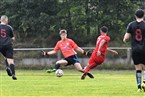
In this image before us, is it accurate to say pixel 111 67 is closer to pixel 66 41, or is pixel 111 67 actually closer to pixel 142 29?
pixel 66 41

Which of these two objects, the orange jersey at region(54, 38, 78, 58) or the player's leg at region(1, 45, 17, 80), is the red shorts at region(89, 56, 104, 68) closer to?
the orange jersey at region(54, 38, 78, 58)

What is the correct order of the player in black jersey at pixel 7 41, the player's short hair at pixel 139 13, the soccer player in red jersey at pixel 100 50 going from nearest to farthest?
the player's short hair at pixel 139 13 → the player in black jersey at pixel 7 41 → the soccer player in red jersey at pixel 100 50

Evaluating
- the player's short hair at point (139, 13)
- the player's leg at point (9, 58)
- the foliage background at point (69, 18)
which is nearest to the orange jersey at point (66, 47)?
the player's leg at point (9, 58)

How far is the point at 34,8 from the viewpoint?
4172 centimetres

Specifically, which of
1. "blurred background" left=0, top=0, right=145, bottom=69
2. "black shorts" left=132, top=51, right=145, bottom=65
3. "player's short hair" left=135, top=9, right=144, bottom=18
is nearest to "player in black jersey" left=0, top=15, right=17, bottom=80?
"black shorts" left=132, top=51, right=145, bottom=65

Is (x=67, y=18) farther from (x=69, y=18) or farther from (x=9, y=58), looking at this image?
(x=9, y=58)

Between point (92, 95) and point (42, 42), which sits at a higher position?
point (92, 95)

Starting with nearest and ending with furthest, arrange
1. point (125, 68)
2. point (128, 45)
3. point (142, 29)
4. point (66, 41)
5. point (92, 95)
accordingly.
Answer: point (92, 95), point (142, 29), point (66, 41), point (125, 68), point (128, 45)

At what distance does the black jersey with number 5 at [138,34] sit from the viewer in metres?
14.2

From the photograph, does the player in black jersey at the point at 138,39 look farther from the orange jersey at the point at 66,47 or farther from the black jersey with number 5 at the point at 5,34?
the orange jersey at the point at 66,47

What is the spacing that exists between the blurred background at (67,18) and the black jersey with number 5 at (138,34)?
2534 cm

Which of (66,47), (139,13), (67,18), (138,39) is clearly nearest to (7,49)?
(66,47)

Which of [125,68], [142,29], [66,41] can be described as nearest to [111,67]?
[125,68]

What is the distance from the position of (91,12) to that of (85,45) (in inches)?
98.0
